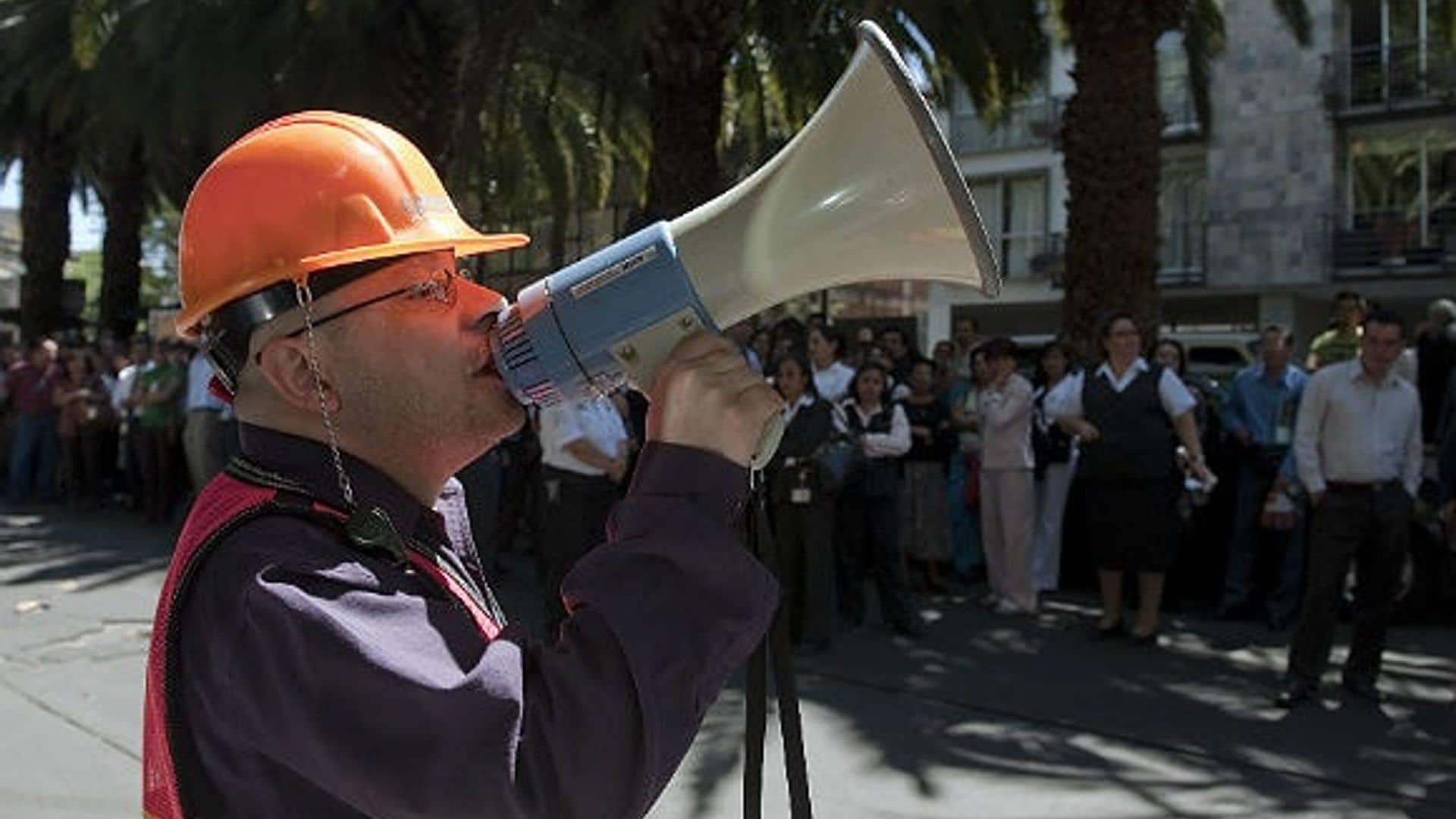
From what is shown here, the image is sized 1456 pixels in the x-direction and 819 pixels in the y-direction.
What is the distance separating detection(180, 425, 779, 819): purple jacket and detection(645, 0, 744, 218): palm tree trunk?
30.9 feet

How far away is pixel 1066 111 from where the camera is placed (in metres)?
10.1

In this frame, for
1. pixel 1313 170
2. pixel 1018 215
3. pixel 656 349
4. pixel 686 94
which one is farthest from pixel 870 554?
pixel 1018 215

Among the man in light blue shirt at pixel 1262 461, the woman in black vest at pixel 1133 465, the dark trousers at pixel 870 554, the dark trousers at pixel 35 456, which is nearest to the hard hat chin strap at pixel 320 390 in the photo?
the dark trousers at pixel 870 554

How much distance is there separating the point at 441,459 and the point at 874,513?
6.85 metres

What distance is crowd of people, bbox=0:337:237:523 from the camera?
484 inches

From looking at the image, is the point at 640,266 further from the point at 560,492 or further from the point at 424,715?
the point at 560,492

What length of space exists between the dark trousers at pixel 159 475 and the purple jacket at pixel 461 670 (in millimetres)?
12450

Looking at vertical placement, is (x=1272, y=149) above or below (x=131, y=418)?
above

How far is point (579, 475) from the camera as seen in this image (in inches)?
273

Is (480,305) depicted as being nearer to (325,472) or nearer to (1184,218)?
(325,472)

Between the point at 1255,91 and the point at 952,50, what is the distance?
1767cm

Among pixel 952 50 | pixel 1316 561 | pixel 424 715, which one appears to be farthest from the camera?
pixel 952 50

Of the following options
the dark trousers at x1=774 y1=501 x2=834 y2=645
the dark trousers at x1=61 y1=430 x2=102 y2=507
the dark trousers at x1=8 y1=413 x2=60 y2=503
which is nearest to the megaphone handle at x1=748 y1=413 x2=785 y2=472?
the dark trousers at x1=774 y1=501 x2=834 y2=645

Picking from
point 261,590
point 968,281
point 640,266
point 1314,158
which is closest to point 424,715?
point 261,590
